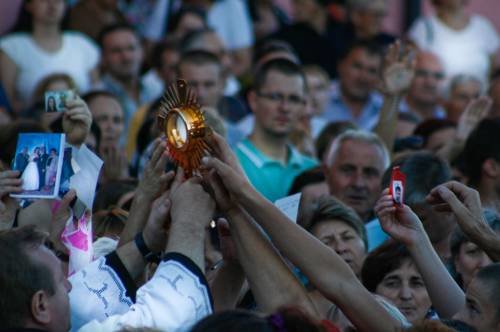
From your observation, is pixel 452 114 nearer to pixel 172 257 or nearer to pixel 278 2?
pixel 278 2

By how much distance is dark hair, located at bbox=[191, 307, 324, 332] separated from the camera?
3980 millimetres

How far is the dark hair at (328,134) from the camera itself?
9.80m

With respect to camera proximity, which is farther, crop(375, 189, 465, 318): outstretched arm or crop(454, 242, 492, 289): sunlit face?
crop(454, 242, 492, 289): sunlit face

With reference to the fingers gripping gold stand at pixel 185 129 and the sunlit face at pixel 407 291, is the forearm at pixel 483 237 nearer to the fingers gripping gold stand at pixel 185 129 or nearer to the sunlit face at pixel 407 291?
the sunlit face at pixel 407 291

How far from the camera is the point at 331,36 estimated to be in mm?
13625

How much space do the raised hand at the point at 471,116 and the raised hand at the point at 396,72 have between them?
1.66ft

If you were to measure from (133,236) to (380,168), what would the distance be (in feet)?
10.7

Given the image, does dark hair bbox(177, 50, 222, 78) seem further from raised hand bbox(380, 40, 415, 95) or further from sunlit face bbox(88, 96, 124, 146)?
raised hand bbox(380, 40, 415, 95)


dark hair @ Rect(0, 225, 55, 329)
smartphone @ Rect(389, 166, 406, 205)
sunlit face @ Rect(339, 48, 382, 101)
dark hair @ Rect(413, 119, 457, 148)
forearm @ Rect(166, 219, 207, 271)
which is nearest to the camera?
dark hair @ Rect(0, 225, 55, 329)

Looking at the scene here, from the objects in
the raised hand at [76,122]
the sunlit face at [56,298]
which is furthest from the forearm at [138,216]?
the sunlit face at [56,298]

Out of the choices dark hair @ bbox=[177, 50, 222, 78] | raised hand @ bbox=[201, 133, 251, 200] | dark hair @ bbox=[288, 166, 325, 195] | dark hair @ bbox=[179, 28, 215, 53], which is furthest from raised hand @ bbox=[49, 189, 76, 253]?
dark hair @ bbox=[179, 28, 215, 53]

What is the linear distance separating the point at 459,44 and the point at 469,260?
22.4 ft

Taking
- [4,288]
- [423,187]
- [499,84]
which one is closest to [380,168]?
[423,187]

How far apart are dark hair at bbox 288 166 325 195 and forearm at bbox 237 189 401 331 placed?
326cm
